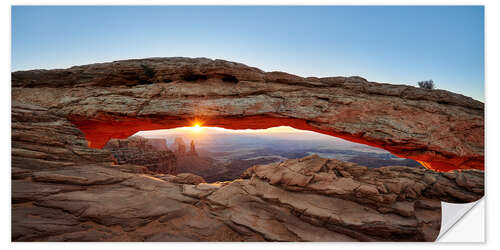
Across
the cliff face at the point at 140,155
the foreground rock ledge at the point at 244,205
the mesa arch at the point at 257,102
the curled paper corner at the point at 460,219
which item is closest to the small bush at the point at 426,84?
the mesa arch at the point at 257,102

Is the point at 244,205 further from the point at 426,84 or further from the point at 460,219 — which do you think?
the point at 426,84

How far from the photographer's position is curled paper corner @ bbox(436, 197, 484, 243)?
16.2 feet

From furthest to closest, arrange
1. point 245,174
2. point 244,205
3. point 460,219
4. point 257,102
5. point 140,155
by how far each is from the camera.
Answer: point 140,155
point 245,174
point 257,102
point 244,205
point 460,219

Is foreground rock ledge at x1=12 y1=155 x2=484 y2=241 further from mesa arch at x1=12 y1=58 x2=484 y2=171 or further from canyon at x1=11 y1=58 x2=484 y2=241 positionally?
mesa arch at x1=12 y1=58 x2=484 y2=171

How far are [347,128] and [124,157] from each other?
901 inches

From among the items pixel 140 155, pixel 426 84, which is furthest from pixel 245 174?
pixel 140 155

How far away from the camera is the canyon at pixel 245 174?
16.6 feet

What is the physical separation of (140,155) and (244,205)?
19643 millimetres

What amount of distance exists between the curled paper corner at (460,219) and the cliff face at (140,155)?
24068mm

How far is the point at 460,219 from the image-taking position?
554 cm

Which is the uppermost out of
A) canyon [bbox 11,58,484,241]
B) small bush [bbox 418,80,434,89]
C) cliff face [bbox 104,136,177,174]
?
small bush [bbox 418,80,434,89]

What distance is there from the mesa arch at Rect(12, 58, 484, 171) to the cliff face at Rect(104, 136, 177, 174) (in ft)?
45.6

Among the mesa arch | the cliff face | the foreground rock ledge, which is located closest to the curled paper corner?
the foreground rock ledge
